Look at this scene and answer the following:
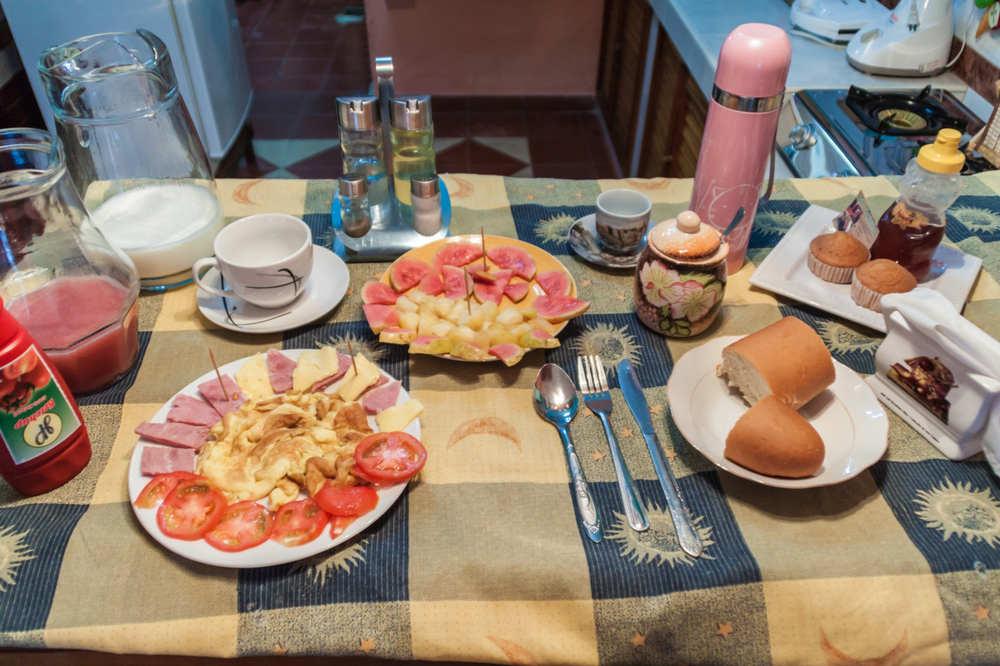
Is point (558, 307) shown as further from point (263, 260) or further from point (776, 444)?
point (263, 260)

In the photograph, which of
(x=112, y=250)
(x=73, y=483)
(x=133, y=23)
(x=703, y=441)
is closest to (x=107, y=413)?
(x=73, y=483)

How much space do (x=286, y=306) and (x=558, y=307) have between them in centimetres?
43

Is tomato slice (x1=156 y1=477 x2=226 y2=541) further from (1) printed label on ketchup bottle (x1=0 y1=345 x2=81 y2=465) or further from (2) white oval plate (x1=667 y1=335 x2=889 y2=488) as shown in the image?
(2) white oval plate (x1=667 y1=335 x2=889 y2=488)

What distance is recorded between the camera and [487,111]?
3779 millimetres

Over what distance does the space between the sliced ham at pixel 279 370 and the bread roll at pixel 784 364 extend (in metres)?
0.60

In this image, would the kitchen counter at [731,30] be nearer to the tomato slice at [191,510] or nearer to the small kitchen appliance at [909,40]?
the small kitchen appliance at [909,40]

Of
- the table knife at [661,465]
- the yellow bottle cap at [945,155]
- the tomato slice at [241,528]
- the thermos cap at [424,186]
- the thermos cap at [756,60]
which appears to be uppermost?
the thermos cap at [756,60]

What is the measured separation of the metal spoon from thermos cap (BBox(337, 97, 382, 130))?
1.78ft

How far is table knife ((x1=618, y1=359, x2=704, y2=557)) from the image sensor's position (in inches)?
29.1

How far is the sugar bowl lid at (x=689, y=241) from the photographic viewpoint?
3.02 feet

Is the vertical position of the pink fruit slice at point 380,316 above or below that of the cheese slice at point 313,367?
below

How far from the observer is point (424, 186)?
1146mm

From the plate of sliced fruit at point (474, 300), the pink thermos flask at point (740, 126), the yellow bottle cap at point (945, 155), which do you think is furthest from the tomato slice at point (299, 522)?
the yellow bottle cap at point (945, 155)

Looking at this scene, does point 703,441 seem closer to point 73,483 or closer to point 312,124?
point 73,483
